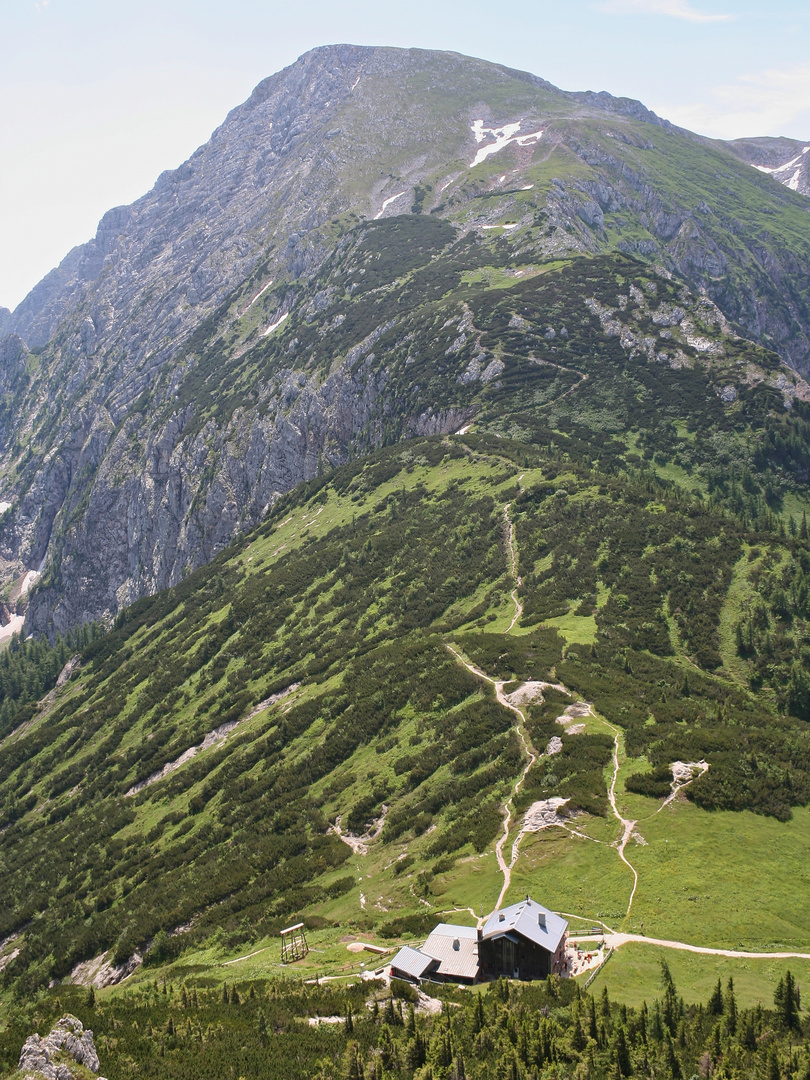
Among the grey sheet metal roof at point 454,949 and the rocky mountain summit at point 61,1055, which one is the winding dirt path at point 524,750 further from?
the rocky mountain summit at point 61,1055

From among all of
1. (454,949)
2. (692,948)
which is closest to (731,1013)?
(692,948)

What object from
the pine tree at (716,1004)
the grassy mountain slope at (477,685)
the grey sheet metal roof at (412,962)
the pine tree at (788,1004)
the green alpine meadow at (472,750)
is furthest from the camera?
the grassy mountain slope at (477,685)

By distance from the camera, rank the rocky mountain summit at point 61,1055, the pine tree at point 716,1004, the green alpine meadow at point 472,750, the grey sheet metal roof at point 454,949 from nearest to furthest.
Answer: the rocky mountain summit at point 61,1055 < the pine tree at point 716,1004 < the green alpine meadow at point 472,750 < the grey sheet metal roof at point 454,949

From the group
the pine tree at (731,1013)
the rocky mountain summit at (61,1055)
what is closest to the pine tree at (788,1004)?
the pine tree at (731,1013)

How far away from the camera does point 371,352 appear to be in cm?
17275

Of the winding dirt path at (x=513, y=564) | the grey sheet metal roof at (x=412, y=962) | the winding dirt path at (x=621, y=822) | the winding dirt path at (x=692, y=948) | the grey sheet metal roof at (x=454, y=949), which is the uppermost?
the winding dirt path at (x=513, y=564)

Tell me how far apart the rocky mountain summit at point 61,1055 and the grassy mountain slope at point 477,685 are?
14093 mm

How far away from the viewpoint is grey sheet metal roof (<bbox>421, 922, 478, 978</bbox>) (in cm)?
3048

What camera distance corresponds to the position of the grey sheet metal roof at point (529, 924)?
28.9 metres

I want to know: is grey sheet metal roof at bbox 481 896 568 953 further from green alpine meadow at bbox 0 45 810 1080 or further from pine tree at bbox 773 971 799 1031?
pine tree at bbox 773 971 799 1031

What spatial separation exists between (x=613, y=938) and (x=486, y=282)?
167 m

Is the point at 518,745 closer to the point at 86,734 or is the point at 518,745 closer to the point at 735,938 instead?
the point at 735,938

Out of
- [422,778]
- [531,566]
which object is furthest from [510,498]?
[422,778]

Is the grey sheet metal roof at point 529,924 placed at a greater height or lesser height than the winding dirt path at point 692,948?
greater
